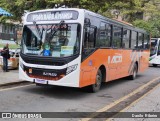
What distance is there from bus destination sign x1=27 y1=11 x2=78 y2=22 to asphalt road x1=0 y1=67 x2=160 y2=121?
2.52 meters

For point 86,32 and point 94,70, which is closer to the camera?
point 86,32

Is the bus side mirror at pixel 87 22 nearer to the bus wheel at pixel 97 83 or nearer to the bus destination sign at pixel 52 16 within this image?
the bus destination sign at pixel 52 16

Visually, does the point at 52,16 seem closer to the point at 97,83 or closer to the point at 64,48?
the point at 64,48

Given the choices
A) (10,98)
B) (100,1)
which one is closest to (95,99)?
(10,98)

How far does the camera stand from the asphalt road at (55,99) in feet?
29.0

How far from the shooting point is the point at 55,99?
10.2 metres

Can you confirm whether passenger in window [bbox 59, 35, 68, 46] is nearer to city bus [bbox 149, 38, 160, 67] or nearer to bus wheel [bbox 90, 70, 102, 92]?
bus wheel [bbox 90, 70, 102, 92]

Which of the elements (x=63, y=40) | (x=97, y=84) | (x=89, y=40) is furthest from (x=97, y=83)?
(x=63, y=40)

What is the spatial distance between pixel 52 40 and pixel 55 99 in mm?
1934

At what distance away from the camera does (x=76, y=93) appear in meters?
11.6

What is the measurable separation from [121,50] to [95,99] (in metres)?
4.52

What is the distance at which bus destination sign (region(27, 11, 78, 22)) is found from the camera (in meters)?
10.6

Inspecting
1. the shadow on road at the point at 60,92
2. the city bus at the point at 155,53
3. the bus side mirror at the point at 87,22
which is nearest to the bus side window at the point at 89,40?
the bus side mirror at the point at 87,22

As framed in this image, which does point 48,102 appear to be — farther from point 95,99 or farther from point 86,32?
point 86,32
